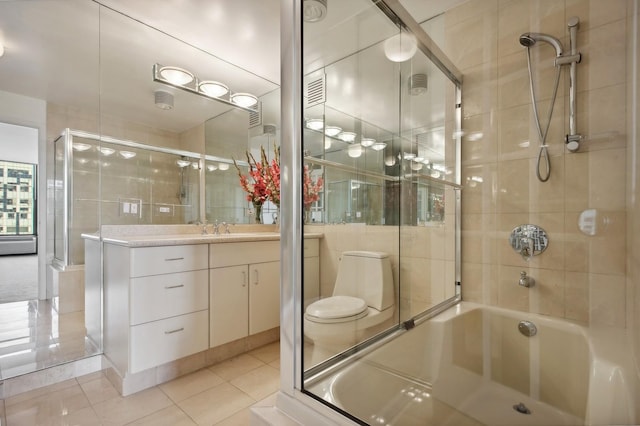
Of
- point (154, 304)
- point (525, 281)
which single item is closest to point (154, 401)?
point (154, 304)

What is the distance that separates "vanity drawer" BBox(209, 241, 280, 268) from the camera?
2066mm

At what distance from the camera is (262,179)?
2.91 metres

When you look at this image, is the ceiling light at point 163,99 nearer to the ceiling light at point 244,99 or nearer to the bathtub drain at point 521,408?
the ceiling light at point 244,99

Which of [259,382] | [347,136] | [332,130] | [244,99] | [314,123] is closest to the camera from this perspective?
[314,123]

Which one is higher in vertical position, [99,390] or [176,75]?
[176,75]

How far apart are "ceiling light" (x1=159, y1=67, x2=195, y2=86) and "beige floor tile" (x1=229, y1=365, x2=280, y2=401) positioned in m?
2.30

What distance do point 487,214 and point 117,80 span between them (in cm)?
267

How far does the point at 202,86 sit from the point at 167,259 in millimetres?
1594

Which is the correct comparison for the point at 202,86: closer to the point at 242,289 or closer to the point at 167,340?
the point at 242,289

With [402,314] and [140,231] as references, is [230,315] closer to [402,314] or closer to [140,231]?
[140,231]

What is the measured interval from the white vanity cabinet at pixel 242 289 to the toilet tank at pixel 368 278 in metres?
0.93

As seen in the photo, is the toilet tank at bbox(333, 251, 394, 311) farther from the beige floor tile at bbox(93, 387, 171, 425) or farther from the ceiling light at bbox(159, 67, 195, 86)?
the ceiling light at bbox(159, 67, 195, 86)

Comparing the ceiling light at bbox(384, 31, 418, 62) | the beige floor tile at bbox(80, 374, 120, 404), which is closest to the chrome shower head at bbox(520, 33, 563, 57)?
the ceiling light at bbox(384, 31, 418, 62)

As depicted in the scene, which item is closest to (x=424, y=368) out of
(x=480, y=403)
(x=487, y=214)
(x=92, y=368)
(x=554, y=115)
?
(x=480, y=403)
